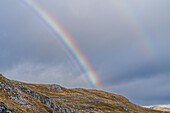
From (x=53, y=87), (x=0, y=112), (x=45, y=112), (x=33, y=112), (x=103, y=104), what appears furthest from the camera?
(x=53, y=87)

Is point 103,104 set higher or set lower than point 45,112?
higher

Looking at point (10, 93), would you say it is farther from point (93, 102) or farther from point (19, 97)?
point (93, 102)

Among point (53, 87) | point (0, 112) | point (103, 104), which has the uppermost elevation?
point (53, 87)

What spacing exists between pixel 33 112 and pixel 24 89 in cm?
1817

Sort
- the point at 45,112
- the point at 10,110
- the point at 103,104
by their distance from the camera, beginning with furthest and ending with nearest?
the point at 103,104 → the point at 45,112 → the point at 10,110

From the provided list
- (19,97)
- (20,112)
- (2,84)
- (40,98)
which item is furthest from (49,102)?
(20,112)

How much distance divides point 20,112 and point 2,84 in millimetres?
14853

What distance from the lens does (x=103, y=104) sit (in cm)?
15425

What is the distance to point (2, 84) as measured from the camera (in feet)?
135

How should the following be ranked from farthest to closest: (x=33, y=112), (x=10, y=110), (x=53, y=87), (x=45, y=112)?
(x=53, y=87) < (x=45, y=112) < (x=33, y=112) < (x=10, y=110)

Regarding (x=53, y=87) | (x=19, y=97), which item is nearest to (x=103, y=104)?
(x=53, y=87)

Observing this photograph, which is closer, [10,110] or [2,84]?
[10,110]

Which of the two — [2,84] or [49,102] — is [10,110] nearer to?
[2,84]

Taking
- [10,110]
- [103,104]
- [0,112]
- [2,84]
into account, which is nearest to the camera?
[0,112]
